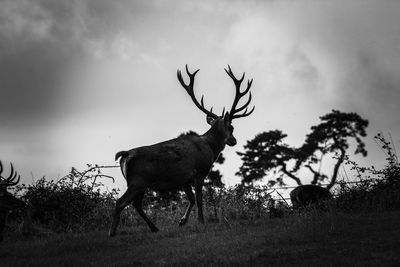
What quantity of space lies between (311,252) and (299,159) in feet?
113

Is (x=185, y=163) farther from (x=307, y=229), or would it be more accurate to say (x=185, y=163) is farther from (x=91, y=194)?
(x=91, y=194)

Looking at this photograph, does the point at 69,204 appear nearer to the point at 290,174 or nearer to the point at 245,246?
the point at 245,246

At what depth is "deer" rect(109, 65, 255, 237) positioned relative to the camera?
895 cm

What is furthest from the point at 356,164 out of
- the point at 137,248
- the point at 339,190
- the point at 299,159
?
the point at 299,159

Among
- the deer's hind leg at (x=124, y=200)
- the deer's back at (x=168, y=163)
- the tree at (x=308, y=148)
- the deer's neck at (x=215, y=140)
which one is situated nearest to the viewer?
the deer's hind leg at (x=124, y=200)

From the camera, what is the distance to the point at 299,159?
39688 mm

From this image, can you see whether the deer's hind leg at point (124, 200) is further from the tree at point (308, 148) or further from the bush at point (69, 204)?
the tree at point (308, 148)

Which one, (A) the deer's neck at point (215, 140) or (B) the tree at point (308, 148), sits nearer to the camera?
(A) the deer's neck at point (215, 140)

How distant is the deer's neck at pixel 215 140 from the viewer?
1115 centimetres

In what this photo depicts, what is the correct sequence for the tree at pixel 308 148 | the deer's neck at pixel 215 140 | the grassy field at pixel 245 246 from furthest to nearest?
the tree at pixel 308 148 < the deer's neck at pixel 215 140 < the grassy field at pixel 245 246

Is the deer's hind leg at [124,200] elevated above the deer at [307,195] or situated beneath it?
situated beneath

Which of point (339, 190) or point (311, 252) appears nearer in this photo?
point (311, 252)

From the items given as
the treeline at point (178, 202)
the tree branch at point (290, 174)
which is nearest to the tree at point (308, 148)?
the tree branch at point (290, 174)

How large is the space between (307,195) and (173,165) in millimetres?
4107
